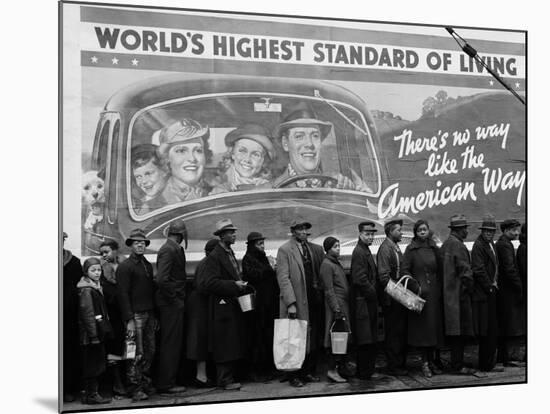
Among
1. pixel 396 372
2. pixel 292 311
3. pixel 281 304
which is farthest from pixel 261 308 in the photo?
pixel 396 372

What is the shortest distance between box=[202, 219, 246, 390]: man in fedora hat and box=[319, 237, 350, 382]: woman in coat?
1.12 meters

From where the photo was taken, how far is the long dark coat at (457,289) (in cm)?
1312

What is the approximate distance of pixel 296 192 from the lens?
12633 mm

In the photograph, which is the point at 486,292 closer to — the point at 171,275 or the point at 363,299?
the point at 363,299

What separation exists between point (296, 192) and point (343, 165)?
76 cm

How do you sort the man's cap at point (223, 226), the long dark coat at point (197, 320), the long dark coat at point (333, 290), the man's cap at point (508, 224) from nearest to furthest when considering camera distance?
the long dark coat at point (197, 320) → the man's cap at point (223, 226) → the long dark coat at point (333, 290) → the man's cap at point (508, 224)

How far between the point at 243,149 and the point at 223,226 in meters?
1.03

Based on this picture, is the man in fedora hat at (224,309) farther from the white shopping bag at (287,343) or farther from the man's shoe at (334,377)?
the man's shoe at (334,377)

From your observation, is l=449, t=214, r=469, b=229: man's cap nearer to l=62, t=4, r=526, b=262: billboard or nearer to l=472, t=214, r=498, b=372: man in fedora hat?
l=62, t=4, r=526, b=262: billboard

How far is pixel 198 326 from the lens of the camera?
1203 centimetres

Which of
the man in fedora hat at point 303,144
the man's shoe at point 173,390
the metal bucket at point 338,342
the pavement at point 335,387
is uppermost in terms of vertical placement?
the man in fedora hat at point 303,144

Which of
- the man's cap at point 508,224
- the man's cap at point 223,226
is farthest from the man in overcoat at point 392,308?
the man's cap at point 223,226

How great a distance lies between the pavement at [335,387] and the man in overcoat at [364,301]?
239mm

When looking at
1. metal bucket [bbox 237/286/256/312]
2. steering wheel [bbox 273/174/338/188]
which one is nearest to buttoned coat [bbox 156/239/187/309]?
metal bucket [bbox 237/286/256/312]
